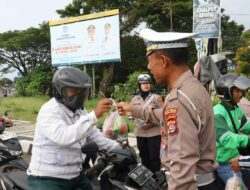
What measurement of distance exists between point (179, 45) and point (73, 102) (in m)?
0.93

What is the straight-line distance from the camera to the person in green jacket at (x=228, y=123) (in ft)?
9.66

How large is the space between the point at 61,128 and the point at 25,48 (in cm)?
2856

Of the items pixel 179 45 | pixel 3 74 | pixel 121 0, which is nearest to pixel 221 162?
pixel 179 45

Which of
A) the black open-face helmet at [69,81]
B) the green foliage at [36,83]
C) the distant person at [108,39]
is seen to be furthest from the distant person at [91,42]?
the black open-face helmet at [69,81]

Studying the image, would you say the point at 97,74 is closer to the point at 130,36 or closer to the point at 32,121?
the point at 130,36

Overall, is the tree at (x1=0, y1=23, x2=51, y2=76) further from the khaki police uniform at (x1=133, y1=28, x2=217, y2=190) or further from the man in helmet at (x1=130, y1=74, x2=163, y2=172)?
the khaki police uniform at (x1=133, y1=28, x2=217, y2=190)

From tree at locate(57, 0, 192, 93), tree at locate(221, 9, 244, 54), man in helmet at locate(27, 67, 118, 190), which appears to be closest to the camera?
man in helmet at locate(27, 67, 118, 190)

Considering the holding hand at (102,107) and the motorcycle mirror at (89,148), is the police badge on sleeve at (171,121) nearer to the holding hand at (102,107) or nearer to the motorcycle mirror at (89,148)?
the holding hand at (102,107)

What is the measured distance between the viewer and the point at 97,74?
72.1 ft

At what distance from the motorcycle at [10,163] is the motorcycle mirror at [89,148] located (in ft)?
2.36

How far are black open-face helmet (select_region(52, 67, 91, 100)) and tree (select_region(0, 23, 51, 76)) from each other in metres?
24.6

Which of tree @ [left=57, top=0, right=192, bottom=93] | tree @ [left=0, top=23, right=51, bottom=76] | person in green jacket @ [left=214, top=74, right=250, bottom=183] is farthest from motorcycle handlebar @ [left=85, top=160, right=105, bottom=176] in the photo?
tree @ [left=0, top=23, right=51, bottom=76]

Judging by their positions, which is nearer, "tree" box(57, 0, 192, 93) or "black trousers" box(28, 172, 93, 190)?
"black trousers" box(28, 172, 93, 190)

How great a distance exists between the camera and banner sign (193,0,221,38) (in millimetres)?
8172
